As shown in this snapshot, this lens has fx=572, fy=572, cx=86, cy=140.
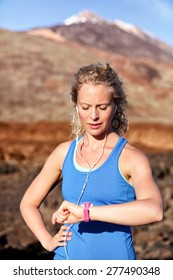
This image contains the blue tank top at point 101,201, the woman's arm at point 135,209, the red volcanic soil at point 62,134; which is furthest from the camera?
→ the red volcanic soil at point 62,134

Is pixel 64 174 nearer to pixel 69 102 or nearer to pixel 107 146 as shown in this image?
pixel 107 146

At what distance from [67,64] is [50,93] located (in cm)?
373

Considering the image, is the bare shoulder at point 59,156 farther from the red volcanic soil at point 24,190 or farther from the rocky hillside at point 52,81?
the rocky hillside at point 52,81

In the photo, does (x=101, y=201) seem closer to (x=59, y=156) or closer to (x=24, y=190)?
(x=59, y=156)

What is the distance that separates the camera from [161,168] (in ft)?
33.2

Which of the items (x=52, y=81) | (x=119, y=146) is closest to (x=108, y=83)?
(x=119, y=146)

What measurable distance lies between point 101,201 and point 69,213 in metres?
0.12

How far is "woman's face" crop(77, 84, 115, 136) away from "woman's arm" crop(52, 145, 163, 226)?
23 centimetres

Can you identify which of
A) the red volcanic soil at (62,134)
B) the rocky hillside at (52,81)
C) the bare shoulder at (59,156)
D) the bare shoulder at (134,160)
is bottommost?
the red volcanic soil at (62,134)

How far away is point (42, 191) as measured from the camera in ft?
6.82

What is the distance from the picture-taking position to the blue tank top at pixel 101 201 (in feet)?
6.00

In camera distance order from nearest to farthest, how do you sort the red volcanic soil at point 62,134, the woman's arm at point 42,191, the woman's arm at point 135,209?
the woman's arm at point 135,209 → the woman's arm at point 42,191 → the red volcanic soil at point 62,134

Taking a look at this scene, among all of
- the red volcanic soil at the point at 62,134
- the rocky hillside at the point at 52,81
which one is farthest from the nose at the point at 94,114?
the rocky hillside at the point at 52,81
